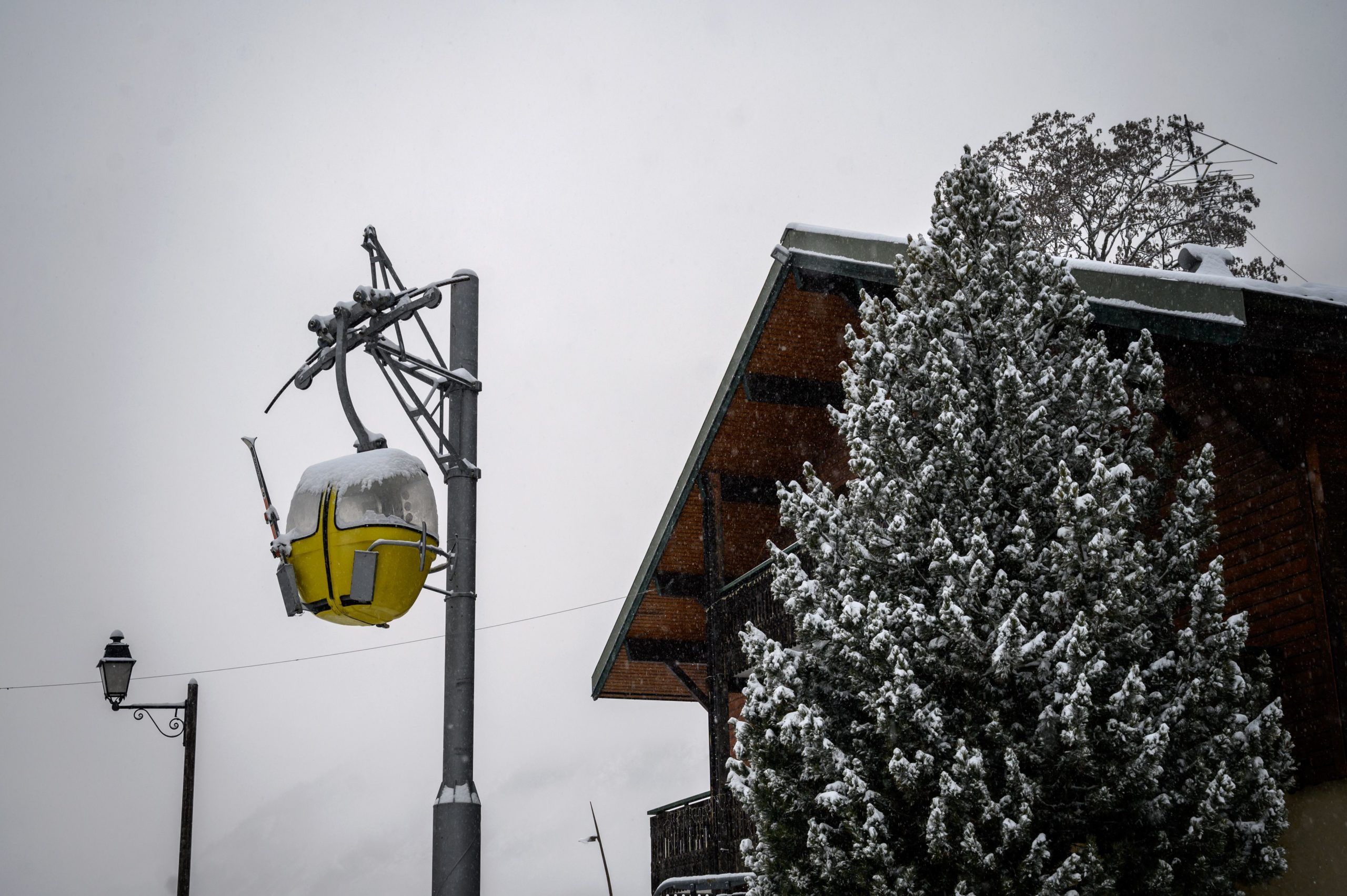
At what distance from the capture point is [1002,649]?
6605mm

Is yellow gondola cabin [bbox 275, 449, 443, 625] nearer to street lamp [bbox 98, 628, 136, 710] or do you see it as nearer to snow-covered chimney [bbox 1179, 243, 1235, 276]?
snow-covered chimney [bbox 1179, 243, 1235, 276]

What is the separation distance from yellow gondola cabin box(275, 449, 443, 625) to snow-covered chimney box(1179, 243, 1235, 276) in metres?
6.87

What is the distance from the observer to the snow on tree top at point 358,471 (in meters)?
4.00

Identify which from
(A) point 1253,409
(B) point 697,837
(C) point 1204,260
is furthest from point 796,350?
(B) point 697,837

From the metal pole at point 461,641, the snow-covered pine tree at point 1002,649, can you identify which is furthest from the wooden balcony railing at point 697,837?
the metal pole at point 461,641

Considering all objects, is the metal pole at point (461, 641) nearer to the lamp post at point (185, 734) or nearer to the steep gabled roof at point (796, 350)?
the steep gabled roof at point (796, 350)

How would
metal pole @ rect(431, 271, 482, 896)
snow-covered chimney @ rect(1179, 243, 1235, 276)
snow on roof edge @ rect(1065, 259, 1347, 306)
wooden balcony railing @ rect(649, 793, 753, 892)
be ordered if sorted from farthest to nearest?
1. wooden balcony railing @ rect(649, 793, 753, 892)
2. snow-covered chimney @ rect(1179, 243, 1235, 276)
3. snow on roof edge @ rect(1065, 259, 1347, 306)
4. metal pole @ rect(431, 271, 482, 896)

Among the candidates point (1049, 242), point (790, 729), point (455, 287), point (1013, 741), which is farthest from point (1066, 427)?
point (1049, 242)

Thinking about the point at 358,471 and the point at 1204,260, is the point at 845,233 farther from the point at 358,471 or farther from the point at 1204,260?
the point at 358,471

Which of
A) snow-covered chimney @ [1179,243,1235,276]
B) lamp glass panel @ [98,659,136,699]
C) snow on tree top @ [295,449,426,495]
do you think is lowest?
snow on tree top @ [295,449,426,495]

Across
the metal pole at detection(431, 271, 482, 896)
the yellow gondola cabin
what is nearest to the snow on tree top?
the yellow gondola cabin

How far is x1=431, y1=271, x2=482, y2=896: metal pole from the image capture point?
3.68 meters

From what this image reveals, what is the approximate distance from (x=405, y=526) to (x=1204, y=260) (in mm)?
7268

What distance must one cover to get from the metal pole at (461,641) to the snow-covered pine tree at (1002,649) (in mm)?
3323
